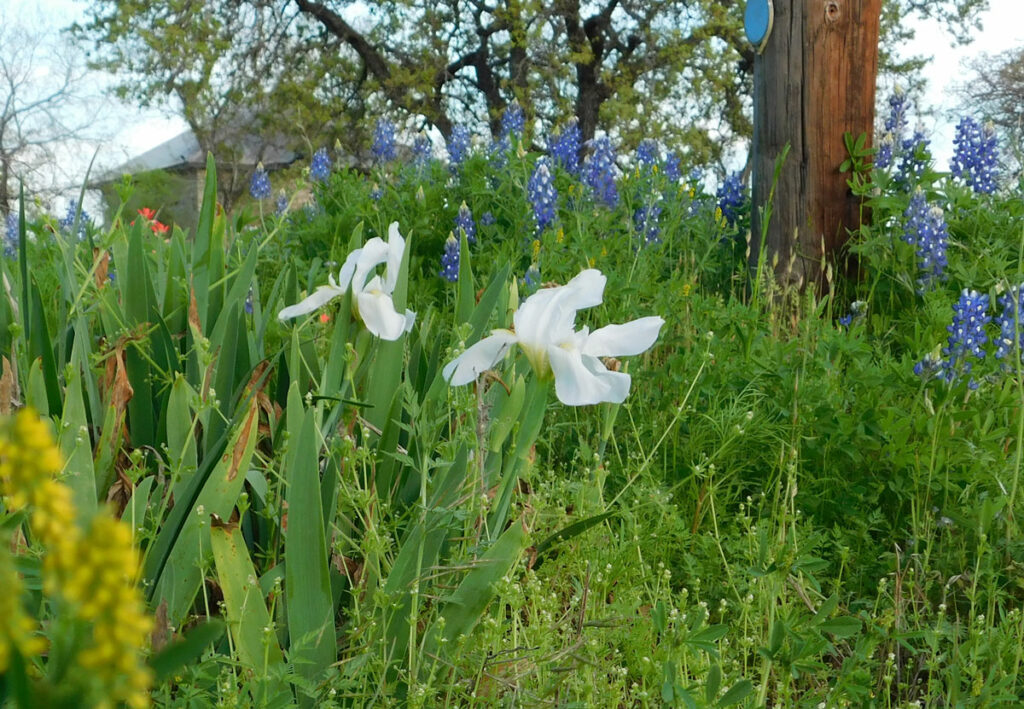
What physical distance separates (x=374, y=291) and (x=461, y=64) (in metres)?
18.1

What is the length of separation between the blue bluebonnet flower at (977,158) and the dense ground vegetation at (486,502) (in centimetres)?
157

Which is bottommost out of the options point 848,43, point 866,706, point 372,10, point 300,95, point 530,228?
point 866,706

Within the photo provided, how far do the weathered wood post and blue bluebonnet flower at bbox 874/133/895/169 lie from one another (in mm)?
98

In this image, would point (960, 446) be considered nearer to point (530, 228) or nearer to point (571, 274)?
point (571, 274)

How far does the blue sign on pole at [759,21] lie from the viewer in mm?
4539

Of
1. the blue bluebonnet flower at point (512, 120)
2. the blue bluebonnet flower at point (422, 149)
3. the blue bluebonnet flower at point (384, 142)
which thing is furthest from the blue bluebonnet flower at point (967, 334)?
the blue bluebonnet flower at point (384, 142)

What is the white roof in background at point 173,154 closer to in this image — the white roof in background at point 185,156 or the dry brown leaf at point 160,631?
the white roof in background at point 185,156

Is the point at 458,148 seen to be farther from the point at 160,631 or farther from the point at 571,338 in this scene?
the point at 160,631

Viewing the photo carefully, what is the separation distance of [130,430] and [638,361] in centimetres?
164

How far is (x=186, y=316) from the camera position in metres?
2.16

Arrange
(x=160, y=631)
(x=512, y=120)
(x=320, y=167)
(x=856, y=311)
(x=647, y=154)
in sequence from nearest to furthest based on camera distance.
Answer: (x=160, y=631) < (x=856, y=311) < (x=647, y=154) < (x=512, y=120) < (x=320, y=167)

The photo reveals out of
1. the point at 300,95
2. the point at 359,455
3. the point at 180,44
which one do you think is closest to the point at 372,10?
the point at 300,95

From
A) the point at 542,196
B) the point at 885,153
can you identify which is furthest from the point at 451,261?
the point at 885,153

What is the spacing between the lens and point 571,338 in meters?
1.39
